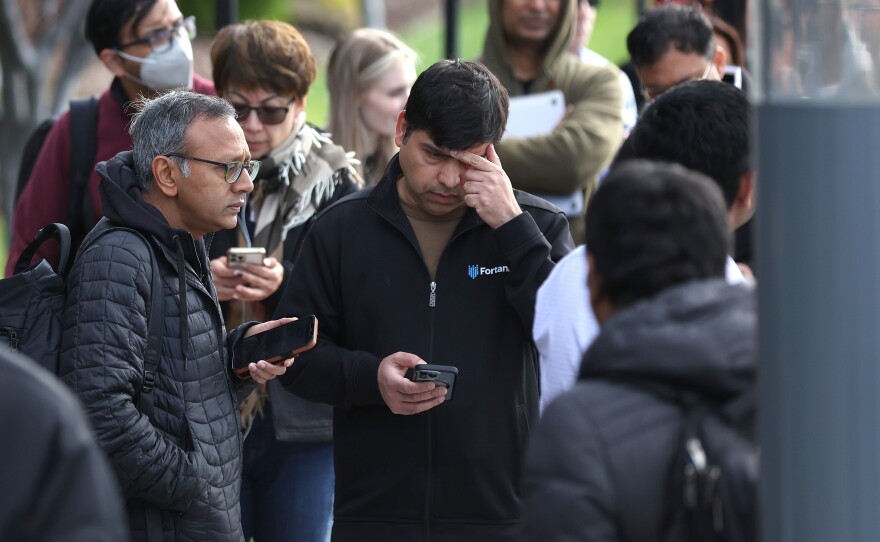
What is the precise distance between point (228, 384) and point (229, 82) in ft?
5.18

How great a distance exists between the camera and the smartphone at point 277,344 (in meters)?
3.85

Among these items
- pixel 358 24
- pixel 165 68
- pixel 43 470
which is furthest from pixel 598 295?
pixel 358 24

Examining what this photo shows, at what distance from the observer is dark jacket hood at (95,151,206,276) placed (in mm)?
3762

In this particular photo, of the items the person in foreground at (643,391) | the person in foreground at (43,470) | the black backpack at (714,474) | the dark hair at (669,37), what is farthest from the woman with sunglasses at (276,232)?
the person in foreground at (43,470)

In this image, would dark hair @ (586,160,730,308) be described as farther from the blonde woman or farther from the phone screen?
the blonde woman

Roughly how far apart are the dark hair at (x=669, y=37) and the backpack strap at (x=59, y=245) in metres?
2.61

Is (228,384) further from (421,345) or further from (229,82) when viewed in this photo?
(229,82)

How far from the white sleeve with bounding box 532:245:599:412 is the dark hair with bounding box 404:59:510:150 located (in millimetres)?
769

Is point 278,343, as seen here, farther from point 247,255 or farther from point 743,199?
point 743,199

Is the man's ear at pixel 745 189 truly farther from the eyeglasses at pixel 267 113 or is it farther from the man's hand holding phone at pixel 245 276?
the eyeglasses at pixel 267 113

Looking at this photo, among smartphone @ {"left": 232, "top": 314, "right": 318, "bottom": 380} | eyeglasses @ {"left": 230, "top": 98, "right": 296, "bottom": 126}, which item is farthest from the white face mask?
smartphone @ {"left": 232, "top": 314, "right": 318, "bottom": 380}

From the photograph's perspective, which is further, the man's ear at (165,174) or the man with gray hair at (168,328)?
the man's ear at (165,174)

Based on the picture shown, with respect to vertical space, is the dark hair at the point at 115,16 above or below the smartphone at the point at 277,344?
above

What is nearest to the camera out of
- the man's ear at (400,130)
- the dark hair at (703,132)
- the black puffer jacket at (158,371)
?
the dark hair at (703,132)
